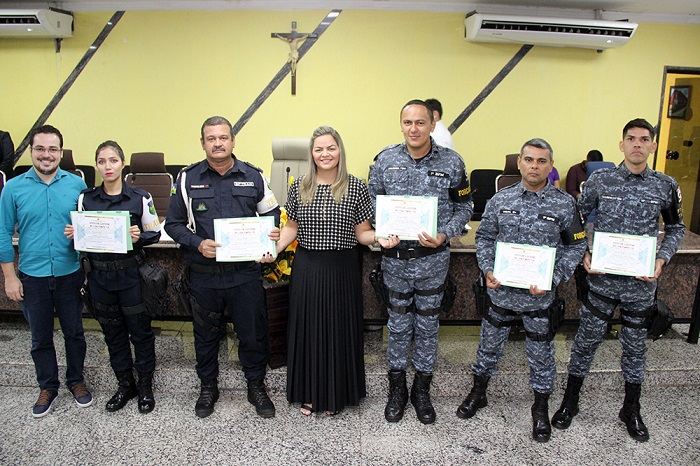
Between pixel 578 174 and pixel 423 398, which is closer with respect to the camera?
pixel 423 398

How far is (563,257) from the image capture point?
237cm

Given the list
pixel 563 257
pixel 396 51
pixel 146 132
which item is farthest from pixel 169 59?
pixel 563 257

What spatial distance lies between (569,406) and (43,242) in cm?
276

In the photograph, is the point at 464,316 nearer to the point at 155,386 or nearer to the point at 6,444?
the point at 155,386

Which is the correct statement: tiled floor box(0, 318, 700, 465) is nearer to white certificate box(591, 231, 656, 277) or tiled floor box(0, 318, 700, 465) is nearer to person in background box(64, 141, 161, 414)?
person in background box(64, 141, 161, 414)

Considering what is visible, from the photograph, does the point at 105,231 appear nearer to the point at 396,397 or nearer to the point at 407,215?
the point at 407,215

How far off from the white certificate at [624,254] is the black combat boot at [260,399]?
1.76m

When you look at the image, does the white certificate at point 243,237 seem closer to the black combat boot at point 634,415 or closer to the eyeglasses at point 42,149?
the eyeglasses at point 42,149

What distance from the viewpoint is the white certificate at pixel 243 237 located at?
2367mm

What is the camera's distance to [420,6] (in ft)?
18.7

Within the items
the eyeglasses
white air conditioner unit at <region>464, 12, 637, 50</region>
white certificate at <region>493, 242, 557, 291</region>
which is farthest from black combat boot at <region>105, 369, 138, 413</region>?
white air conditioner unit at <region>464, 12, 637, 50</region>

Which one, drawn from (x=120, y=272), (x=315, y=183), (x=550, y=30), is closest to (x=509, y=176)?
(x=550, y=30)

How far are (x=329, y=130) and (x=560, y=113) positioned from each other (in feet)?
15.4

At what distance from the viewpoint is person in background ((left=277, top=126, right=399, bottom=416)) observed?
2.41 metres
